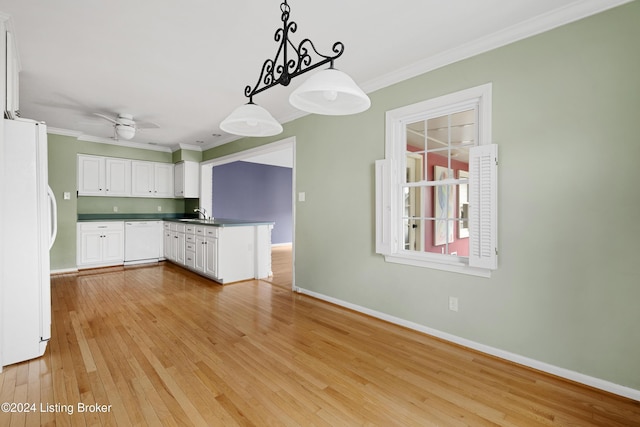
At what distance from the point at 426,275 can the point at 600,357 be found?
1.25m

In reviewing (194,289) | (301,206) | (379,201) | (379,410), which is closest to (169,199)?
(194,289)

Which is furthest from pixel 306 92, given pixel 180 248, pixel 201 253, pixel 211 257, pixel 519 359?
pixel 180 248

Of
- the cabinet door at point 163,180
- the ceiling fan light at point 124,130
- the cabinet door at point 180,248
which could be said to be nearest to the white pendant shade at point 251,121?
the ceiling fan light at point 124,130

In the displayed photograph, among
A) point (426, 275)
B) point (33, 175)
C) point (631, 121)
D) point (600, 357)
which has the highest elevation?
point (631, 121)

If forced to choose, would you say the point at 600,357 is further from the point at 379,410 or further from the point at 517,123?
the point at 517,123

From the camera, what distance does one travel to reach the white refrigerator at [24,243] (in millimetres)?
2256

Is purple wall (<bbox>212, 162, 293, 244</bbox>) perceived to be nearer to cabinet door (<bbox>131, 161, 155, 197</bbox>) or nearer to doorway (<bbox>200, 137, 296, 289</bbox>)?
doorway (<bbox>200, 137, 296, 289</bbox>)

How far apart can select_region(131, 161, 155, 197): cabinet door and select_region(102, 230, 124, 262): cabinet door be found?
0.95 meters

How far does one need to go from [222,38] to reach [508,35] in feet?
7.30

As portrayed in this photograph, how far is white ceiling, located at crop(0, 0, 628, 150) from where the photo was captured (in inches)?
80.2

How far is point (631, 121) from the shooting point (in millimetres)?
1867

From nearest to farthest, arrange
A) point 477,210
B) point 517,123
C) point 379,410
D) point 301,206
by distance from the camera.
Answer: point 379,410 < point 517,123 < point 477,210 < point 301,206

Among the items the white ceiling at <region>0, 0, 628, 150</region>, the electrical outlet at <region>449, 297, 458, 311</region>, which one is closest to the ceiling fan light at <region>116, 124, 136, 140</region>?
the white ceiling at <region>0, 0, 628, 150</region>

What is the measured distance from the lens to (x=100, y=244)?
18.4ft
